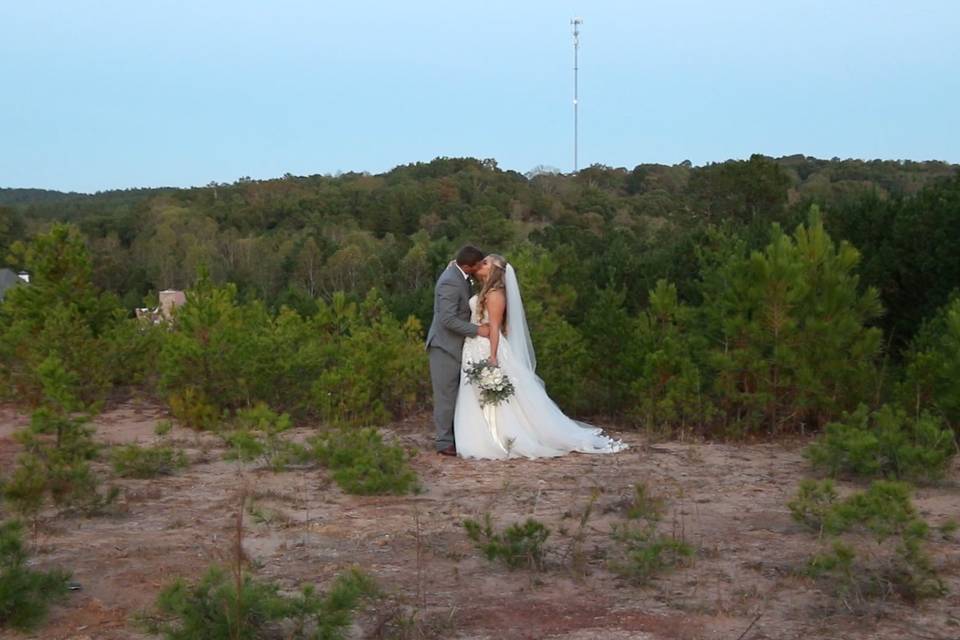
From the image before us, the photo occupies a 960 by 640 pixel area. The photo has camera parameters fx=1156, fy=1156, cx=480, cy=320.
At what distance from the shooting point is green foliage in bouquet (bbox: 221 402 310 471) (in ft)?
25.0

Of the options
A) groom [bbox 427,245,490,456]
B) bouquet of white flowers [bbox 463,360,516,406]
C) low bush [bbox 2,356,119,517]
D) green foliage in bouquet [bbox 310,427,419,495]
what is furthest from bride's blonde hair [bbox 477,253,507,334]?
low bush [bbox 2,356,119,517]

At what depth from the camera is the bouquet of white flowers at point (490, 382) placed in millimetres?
9109

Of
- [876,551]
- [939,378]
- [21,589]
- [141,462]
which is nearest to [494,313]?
A: [141,462]

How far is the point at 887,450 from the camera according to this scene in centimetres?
770

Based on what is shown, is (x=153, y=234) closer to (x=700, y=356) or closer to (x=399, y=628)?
(x=700, y=356)

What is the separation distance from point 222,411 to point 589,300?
514 centimetres

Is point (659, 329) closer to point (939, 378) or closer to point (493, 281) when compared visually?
point (493, 281)

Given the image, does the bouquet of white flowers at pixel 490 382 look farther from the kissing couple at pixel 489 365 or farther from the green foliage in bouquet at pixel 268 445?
the green foliage in bouquet at pixel 268 445

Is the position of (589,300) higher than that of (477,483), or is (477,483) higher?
(589,300)

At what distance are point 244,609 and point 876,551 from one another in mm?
3341

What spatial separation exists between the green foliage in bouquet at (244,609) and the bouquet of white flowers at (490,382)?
459 cm

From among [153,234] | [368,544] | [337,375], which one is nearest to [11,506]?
[368,544]

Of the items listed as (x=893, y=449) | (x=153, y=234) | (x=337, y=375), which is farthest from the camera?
(x=153, y=234)

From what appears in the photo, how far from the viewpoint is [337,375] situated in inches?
409
